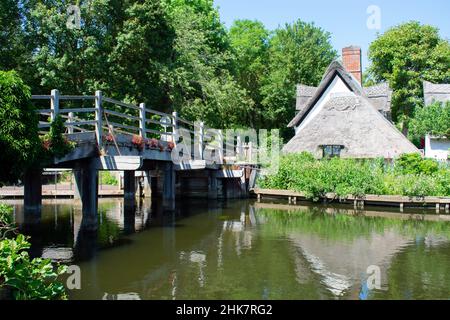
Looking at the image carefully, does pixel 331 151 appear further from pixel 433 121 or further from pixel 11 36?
pixel 11 36

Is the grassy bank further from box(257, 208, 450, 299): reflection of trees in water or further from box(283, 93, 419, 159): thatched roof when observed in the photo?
box(257, 208, 450, 299): reflection of trees in water

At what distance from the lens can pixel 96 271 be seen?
36.9 ft

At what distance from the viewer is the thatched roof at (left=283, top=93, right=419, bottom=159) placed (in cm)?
2944

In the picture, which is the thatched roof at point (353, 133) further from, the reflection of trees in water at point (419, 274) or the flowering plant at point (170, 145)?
the reflection of trees in water at point (419, 274)

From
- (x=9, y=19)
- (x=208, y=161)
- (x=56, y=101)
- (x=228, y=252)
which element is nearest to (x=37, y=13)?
(x=9, y=19)

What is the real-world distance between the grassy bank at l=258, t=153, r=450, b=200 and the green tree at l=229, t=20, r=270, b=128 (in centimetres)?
1881

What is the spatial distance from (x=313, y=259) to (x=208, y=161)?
40.6 feet

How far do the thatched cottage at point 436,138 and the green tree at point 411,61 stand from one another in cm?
271

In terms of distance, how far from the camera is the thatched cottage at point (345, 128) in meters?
29.6

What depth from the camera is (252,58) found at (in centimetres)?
4972

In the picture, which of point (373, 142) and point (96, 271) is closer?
point (96, 271)

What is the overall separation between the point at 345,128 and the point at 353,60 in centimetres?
1219

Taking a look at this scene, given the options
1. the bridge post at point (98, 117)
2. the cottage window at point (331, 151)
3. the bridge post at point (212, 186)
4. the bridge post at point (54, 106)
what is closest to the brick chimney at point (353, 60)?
the cottage window at point (331, 151)
